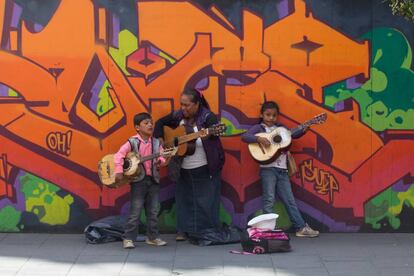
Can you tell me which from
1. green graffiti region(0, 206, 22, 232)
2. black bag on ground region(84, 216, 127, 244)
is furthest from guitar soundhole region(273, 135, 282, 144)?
green graffiti region(0, 206, 22, 232)

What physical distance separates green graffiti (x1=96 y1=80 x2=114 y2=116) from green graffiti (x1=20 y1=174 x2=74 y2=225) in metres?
1.10

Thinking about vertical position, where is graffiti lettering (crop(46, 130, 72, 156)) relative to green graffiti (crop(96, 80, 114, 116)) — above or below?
below

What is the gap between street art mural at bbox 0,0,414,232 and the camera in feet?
25.8

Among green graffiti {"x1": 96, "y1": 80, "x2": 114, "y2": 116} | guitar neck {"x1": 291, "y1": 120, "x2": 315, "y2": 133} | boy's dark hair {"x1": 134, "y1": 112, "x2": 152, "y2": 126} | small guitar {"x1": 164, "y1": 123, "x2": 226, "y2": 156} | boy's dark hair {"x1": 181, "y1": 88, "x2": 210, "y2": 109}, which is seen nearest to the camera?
small guitar {"x1": 164, "y1": 123, "x2": 226, "y2": 156}

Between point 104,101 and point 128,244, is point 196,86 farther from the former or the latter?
point 128,244

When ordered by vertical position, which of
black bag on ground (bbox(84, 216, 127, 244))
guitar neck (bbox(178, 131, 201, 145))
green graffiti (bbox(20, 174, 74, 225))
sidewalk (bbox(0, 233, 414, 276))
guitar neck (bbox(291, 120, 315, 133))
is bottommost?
sidewalk (bbox(0, 233, 414, 276))

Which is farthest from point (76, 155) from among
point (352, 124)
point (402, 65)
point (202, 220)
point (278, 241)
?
point (402, 65)

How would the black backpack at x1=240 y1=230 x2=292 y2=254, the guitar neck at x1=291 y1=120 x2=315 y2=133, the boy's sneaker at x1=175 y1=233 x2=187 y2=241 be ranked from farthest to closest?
the boy's sneaker at x1=175 y1=233 x2=187 y2=241 → the guitar neck at x1=291 y1=120 x2=315 y2=133 → the black backpack at x1=240 y1=230 x2=292 y2=254

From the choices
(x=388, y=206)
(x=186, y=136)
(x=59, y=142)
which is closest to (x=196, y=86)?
(x=186, y=136)

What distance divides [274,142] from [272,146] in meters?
0.05

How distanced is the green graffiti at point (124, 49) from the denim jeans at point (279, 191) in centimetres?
210

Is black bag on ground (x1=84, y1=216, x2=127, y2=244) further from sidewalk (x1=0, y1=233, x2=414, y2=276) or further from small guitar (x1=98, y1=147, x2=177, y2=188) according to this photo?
small guitar (x1=98, y1=147, x2=177, y2=188)

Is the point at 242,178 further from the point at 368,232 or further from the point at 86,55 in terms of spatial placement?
the point at 86,55

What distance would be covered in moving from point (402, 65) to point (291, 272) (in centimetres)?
312
